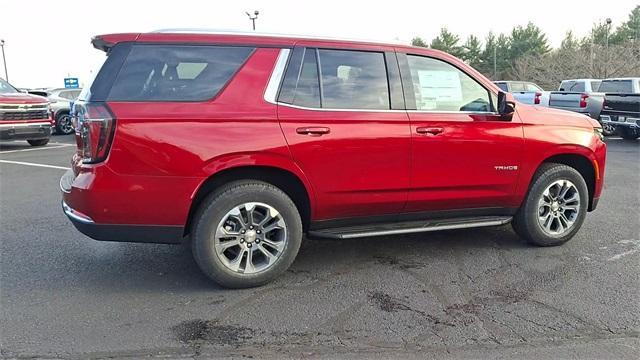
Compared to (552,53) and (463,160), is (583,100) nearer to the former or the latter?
(463,160)

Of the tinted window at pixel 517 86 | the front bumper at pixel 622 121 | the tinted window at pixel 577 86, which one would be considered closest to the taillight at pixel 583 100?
the front bumper at pixel 622 121

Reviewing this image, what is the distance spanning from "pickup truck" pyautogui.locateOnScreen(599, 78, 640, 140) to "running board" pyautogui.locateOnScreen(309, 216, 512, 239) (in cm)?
1081

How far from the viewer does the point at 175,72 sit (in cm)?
356

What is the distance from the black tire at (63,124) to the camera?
679 inches

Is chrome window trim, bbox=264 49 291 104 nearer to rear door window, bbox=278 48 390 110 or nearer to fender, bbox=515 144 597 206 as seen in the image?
rear door window, bbox=278 48 390 110

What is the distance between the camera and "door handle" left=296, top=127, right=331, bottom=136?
3688 mm

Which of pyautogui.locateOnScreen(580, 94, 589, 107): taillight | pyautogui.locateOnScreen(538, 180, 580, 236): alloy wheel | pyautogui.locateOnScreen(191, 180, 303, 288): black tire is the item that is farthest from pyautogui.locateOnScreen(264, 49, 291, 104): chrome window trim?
pyautogui.locateOnScreen(580, 94, 589, 107): taillight

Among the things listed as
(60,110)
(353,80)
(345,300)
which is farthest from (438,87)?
(60,110)

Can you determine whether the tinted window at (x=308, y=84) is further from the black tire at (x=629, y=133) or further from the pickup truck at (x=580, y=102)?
the pickup truck at (x=580, y=102)

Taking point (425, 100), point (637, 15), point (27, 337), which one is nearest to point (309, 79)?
point (425, 100)

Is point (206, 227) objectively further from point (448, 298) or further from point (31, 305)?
point (448, 298)

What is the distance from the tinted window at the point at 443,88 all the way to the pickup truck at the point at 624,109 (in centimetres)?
1098

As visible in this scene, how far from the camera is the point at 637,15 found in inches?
1924

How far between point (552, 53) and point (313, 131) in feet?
139
